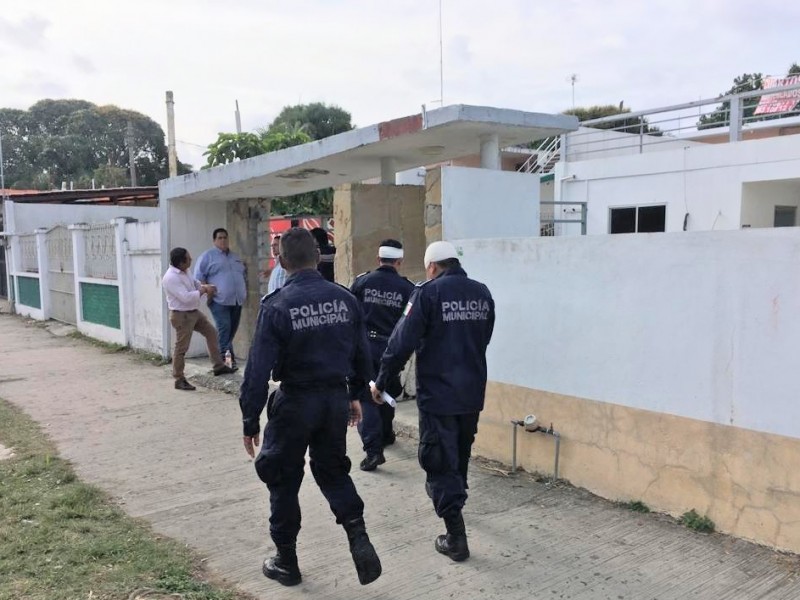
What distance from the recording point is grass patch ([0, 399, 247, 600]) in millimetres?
3104

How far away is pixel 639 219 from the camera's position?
12539mm

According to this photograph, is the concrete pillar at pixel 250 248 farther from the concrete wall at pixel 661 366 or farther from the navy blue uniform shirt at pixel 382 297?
the concrete wall at pixel 661 366

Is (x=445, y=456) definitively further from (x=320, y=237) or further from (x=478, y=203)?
(x=320, y=237)

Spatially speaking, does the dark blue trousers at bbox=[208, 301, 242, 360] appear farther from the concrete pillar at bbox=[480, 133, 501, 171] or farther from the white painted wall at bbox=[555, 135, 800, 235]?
the white painted wall at bbox=[555, 135, 800, 235]

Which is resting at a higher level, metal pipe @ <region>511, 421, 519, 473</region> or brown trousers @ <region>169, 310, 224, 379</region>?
brown trousers @ <region>169, 310, 224, 379</region>

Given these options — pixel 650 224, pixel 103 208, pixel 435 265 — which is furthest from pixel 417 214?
pixel 103 208

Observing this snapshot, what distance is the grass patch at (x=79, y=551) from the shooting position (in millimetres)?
3104

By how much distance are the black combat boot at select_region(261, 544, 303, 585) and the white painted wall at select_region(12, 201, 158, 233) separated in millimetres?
14765

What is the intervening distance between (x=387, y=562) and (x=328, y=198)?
11.6 meters

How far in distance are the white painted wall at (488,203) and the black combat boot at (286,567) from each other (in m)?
2.65

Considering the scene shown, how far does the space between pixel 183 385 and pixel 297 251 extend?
191 inches

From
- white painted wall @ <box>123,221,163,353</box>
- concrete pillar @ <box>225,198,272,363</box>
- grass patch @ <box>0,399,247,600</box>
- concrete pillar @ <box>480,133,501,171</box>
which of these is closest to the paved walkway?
grass patch @ <box>0,399,247,600</box>

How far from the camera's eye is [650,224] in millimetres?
12344

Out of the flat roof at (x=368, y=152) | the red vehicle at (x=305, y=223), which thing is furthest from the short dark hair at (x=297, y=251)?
the red vehicle at (x=305, y=223)
